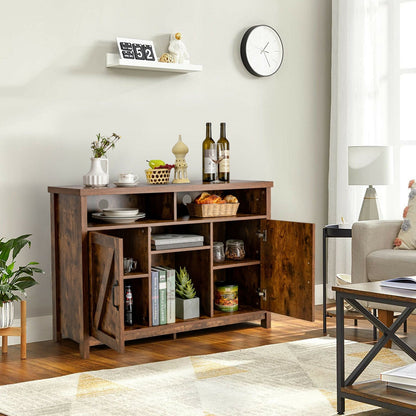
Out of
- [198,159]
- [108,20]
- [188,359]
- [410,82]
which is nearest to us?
[188,359]

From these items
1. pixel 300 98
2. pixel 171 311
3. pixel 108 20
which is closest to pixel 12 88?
pixel 108 20

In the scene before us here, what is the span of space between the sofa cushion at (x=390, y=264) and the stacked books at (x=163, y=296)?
3.41 feet

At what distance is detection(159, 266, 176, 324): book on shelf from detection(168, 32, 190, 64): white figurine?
1.23m

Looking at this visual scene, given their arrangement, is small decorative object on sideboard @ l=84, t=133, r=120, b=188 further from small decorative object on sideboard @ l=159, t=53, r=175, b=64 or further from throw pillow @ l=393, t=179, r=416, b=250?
throw pillow @ l=393, t=179, r=416, b=250

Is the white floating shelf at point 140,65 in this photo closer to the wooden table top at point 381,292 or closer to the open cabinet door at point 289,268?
the open cabinet door at point 289,268

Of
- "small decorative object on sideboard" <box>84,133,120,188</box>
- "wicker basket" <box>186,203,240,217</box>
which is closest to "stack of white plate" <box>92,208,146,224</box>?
"small decorative object on sideboard" <box>84,133,120,188</box>

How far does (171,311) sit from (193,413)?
3.75 feet

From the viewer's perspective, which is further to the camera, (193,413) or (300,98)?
(300,98)

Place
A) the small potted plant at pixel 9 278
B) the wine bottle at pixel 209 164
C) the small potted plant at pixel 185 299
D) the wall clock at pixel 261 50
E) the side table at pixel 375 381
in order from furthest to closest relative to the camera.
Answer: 1. the wall clock at pixel 261 50
2. the wine bottle at pixel 209 164
3. the small potted plant at pixel 185 299
4. the small potted plant at pixel 9 278
5. the side table at pixel 375 381

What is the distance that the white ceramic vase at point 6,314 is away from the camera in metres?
3.53

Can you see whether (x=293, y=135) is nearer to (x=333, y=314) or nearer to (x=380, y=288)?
(x=333, y=314)

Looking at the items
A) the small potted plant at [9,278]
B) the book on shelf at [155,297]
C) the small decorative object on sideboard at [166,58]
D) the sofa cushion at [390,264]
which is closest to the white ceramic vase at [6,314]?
the small potted plant at [9,278]

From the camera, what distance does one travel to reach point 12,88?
3781mm

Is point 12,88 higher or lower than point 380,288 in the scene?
higher
